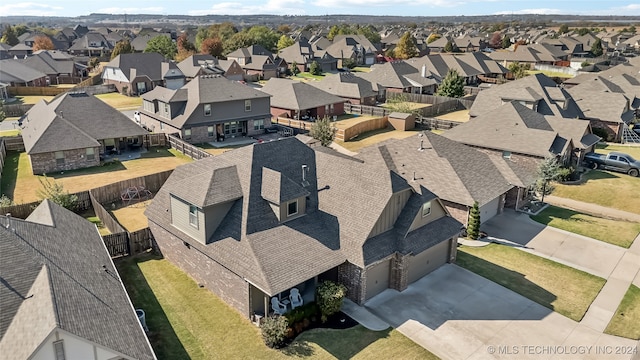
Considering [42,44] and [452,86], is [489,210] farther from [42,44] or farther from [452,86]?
[42,44]

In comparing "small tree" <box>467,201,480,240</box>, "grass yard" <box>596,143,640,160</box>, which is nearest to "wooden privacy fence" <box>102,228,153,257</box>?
"small tree" <box>467,201,480,240</box>

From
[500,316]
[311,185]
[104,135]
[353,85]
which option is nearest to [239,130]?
[104,135]

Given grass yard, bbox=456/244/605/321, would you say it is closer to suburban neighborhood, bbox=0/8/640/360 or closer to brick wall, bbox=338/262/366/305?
suburban neighborhood, bbox=0/8/640/360

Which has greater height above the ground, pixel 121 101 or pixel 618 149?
pixel 121 101

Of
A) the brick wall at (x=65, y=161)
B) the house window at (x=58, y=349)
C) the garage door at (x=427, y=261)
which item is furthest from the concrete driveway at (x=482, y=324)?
the brick wall at (x=65, y=161)

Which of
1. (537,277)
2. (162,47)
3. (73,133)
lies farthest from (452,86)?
(162,47)

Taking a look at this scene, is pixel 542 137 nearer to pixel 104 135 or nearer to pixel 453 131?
pixel 453 131

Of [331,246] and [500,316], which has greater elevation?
[331,246]
